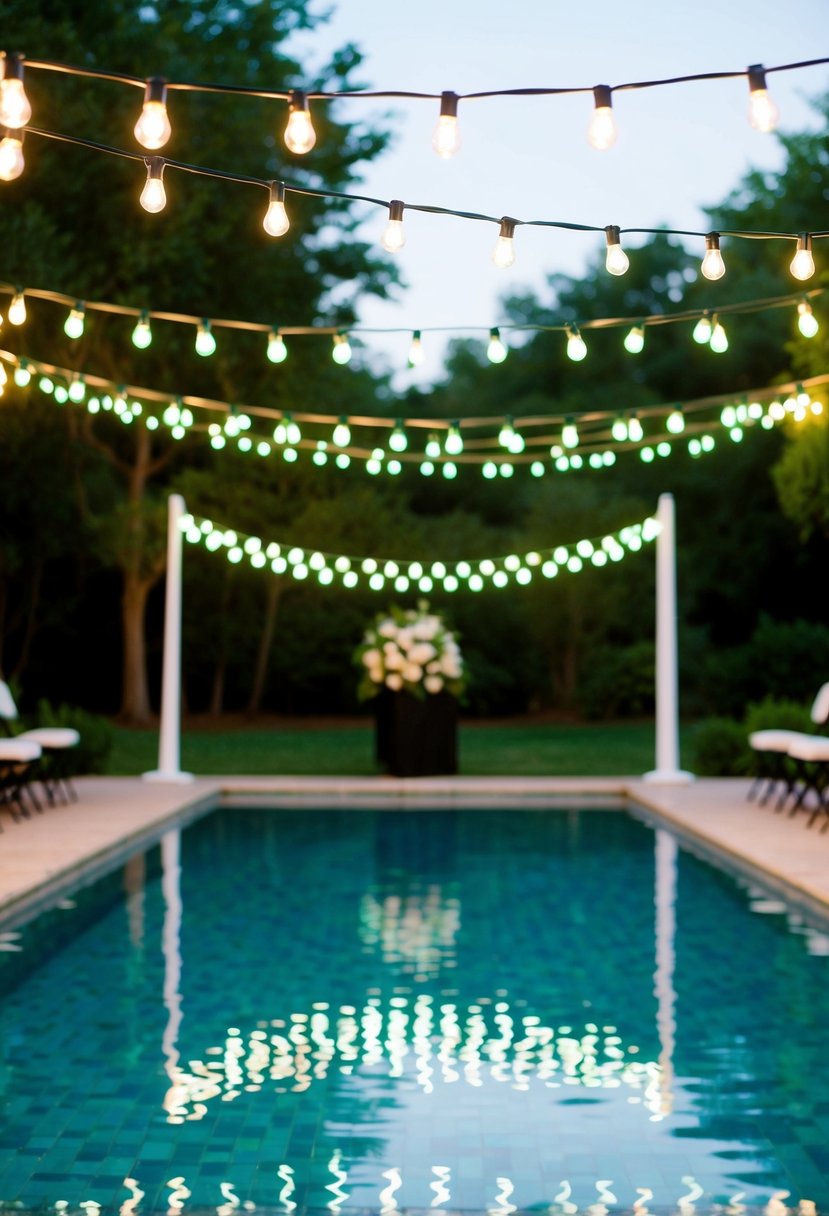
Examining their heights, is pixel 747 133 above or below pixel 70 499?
above

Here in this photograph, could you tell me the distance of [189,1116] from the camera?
4.10 m

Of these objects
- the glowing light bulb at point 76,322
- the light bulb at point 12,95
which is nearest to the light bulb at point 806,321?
the glowing light bulb at point 76,322

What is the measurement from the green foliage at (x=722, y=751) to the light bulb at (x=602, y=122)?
986 cm

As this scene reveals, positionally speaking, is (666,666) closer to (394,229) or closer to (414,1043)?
(414,1043)

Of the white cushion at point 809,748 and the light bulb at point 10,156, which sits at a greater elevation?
the light bulb at point 10,156

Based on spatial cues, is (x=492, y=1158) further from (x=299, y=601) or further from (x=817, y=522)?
(x=299, y=601)

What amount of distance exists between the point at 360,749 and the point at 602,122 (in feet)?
46.3

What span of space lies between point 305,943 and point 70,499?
1645 cm

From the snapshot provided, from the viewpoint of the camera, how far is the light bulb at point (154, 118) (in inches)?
152

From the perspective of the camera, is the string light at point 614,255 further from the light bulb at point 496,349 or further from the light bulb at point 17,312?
the light bulb at point 17,312

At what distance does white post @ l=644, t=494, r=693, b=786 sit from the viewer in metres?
12.9

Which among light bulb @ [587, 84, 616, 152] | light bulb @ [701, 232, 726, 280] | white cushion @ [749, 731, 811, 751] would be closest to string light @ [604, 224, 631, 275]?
light bulb @ [701, 232, 726, 280]

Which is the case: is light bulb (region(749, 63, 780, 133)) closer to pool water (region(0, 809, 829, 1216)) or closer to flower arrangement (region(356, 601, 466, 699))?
pool water (region(0, 809, 829, 1216))

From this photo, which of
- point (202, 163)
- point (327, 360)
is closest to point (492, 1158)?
point (202, 163)
